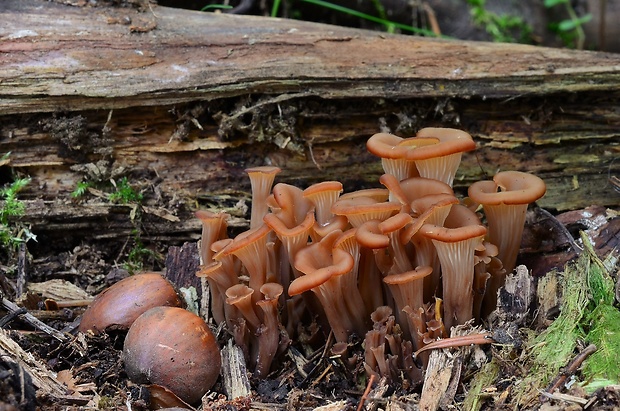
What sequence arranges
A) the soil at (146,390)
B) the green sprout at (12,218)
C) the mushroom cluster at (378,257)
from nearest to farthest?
the soil at (146,390) < the mushroom cluster at (378,257) < the green sprout at (12,218)

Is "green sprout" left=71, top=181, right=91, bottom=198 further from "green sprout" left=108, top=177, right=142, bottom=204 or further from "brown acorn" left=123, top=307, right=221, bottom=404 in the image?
"brown acorn" left=123, top=307, right=221, bottom=404

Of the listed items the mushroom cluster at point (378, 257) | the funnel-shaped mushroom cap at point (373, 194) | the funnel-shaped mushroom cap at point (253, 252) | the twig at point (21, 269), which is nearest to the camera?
the mushroom cluster at point (378, 257)

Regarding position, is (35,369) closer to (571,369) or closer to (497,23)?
(571,369)

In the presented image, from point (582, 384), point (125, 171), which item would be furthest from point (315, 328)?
point (125, 171)

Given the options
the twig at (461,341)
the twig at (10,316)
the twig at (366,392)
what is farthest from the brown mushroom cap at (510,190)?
the twig at (10,316)

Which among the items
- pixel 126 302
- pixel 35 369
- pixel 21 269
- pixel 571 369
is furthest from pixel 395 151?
pixel 21 269

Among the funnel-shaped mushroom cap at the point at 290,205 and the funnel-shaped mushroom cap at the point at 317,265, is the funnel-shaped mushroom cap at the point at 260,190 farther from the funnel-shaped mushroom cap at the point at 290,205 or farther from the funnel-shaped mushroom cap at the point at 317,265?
the funnel-shaped mushroom cap at the point at 317,265
